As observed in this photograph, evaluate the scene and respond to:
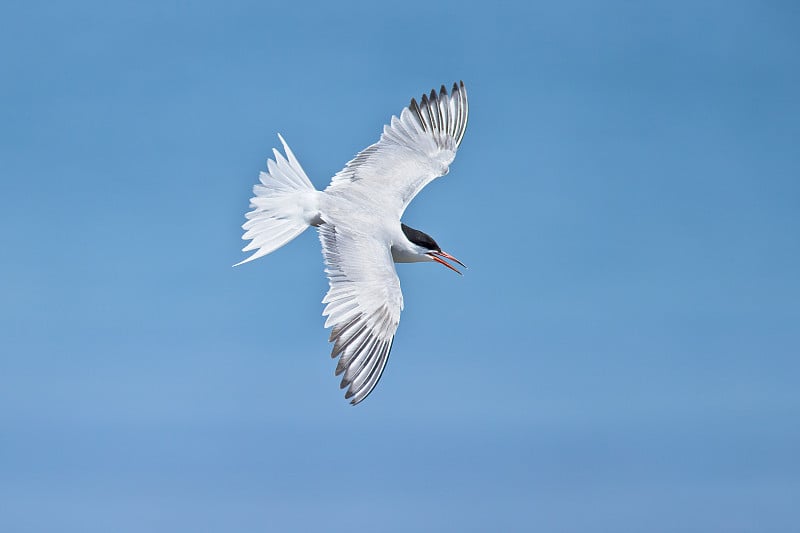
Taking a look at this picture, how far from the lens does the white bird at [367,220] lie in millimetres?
6922

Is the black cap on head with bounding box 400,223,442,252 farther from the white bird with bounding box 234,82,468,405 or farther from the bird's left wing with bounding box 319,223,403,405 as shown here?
the bird's left wing with bounding box 319,223,403,405

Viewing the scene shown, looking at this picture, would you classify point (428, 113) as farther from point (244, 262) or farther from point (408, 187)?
point (244, 262)

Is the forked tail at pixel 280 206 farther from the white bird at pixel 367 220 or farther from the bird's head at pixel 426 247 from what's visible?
the bird's head at pixel 426 247

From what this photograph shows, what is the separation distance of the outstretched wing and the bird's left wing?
40.5 inches

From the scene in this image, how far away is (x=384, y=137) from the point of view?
31.0 feet

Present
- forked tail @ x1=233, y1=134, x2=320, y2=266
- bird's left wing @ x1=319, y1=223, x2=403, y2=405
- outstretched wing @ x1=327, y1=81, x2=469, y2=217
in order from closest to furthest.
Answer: bird's left wing @ x1=319, y1=223, x2=403, y2=405
forked tail @ x1=233, y1=134, x2=320, y2=266
outstretched wing @ x1=327, y1=81, x2=469, y2=217

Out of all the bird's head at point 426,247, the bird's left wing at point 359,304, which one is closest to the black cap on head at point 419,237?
the bird's head at point 426,247

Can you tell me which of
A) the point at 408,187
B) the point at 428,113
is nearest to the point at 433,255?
the point at 408,187

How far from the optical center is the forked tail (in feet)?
26.5

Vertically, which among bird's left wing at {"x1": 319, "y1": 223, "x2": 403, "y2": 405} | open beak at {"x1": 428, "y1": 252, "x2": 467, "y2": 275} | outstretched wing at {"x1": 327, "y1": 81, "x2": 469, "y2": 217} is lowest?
bird's left wing at {"x1": 319, "y1": 223, "x2": 403, "y2": 405}

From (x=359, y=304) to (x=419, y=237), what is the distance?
151 cm

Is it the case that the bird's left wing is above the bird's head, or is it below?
below

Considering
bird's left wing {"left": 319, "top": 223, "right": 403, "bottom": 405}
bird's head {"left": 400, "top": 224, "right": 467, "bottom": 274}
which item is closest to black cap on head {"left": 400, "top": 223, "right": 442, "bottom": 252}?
bird's head {"left": 400, "top": 224, "right": 467, "bottom": 274}

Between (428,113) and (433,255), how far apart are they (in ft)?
6.51
